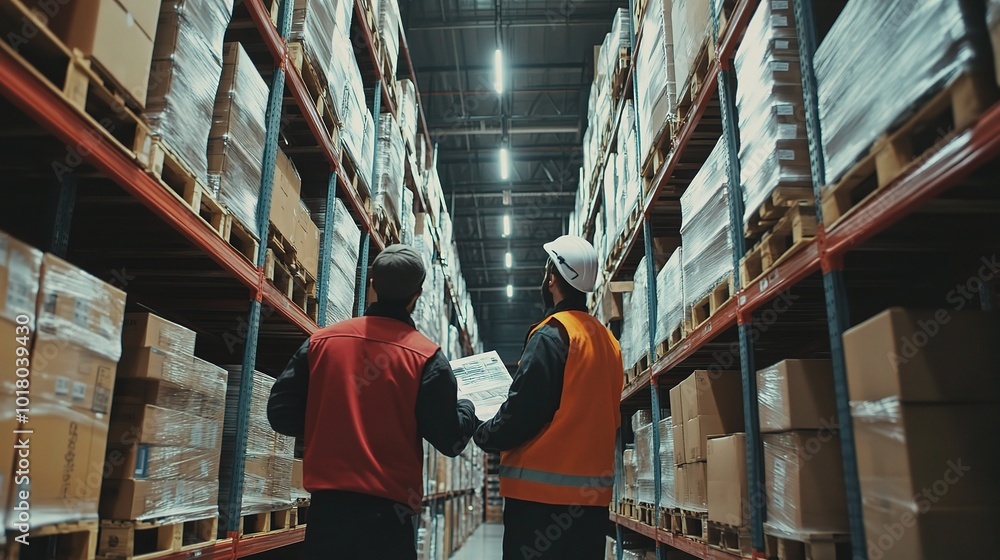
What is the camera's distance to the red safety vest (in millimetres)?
2777

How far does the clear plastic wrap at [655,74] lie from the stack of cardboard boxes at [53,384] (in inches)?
152

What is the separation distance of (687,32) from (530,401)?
9.51 feet

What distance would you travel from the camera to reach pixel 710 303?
4145 millimetres

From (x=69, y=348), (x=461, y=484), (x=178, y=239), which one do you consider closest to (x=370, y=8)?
(x=178, y=239)

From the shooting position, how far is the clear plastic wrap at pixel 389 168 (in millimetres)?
6695

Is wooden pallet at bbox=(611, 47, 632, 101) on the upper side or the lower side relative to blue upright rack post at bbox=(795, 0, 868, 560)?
upper

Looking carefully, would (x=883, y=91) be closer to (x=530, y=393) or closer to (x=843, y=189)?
(x=843, y=189)

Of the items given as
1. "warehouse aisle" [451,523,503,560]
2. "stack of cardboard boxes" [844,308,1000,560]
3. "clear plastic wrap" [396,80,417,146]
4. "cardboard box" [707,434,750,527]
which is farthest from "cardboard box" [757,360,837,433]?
"warehouse aisle" [451,523,503,560]

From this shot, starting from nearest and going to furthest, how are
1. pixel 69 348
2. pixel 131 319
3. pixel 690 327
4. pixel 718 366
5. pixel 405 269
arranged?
pixel 69 348 → pixel 131 319 → pixel 405 269 → pixel 690 327 → pixel 718 366

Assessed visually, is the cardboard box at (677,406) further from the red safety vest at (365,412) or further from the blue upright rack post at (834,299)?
the red safety vest at (365,412)

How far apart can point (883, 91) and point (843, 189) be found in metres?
0.39

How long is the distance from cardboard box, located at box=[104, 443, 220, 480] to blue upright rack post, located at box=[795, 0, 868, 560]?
8.73ft

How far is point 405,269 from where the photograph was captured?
3.06 meters

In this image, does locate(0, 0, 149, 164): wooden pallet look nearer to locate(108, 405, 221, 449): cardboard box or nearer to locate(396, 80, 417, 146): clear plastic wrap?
locate(108, 405, 221, 449): cardboard box
